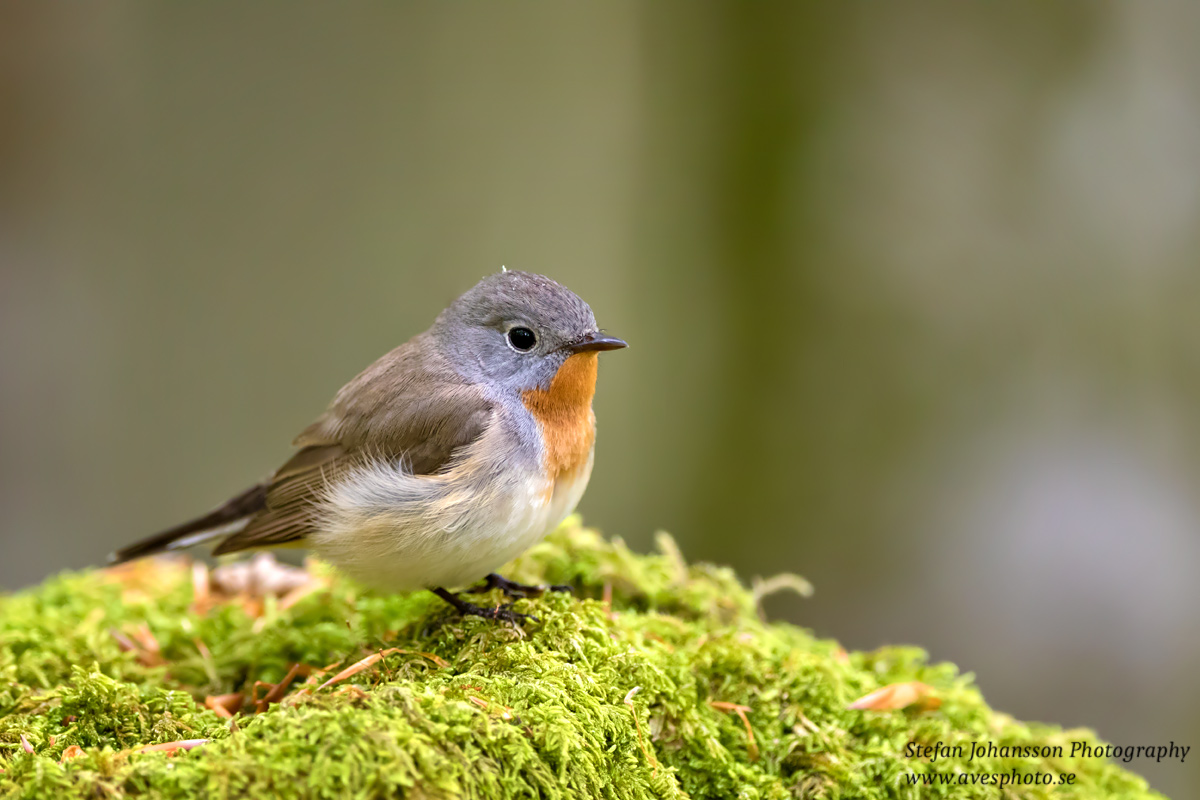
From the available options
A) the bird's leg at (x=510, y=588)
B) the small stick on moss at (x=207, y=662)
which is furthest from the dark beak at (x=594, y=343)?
the small stick on moss at (x=207, y=662)

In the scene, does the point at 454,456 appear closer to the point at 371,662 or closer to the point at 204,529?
the point at 371,662

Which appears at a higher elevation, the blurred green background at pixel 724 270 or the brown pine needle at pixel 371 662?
the blurred green background at pixel 724 270

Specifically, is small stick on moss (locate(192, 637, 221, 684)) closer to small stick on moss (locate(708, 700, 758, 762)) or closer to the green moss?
the green moss

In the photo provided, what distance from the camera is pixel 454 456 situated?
3.28 m

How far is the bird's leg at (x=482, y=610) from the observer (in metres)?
2.94

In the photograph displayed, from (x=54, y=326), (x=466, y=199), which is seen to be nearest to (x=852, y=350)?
(x=466, y=199)

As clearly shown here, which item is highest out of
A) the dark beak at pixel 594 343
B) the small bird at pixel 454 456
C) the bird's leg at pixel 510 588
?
the dark beak at pixel 594 343

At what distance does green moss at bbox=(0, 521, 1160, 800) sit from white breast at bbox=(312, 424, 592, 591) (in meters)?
0.23

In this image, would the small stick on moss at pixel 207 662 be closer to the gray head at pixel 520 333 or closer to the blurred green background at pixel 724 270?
the gray head at pixel 520 333

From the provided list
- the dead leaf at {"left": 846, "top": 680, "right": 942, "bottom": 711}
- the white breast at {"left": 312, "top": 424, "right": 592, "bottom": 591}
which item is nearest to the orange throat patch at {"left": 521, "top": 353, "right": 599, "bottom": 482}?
the white breast at {"left": 312, "top": 424, "right": 592, "bottom": 591}

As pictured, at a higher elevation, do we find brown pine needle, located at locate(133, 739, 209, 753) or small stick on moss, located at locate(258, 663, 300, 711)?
small stick on moss, located at locate(258, 663, 300, 711)

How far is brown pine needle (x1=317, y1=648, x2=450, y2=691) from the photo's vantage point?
8.48 feet

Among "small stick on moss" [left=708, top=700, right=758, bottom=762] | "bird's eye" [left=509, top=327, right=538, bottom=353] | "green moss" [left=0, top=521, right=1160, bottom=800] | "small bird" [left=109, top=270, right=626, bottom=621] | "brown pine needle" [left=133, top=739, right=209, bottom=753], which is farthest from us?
"bird's eye" [left=509, top=327, right=538, bottom=353]

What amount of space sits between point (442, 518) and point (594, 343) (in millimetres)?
908
